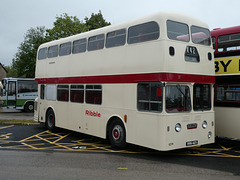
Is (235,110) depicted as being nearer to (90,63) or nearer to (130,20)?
(130,20)

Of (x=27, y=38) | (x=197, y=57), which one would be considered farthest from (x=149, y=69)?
(x=27, y=38)

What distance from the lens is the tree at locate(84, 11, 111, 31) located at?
4256 centimetres

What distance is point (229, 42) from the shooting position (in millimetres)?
9617

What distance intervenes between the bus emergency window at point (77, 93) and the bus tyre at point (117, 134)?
217cm

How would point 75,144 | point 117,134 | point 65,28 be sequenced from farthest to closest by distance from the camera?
point 65,28 < point 75,144 < point 117,134

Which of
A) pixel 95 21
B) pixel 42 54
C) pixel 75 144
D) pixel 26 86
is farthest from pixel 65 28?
pixel 75 144

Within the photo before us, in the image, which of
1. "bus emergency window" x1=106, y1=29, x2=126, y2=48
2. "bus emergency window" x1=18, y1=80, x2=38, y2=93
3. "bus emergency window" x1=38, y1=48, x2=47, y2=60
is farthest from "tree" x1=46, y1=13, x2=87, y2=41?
"bus emergency window" x1=106, y1=29, x2=126, y2=48

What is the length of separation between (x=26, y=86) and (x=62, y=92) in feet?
42.1

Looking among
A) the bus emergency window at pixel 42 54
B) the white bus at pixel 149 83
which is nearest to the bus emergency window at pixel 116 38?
the white bus at pixel 149 83

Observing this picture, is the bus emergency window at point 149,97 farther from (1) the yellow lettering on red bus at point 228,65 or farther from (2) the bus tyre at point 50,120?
(2) the bus tyre at point 50,120

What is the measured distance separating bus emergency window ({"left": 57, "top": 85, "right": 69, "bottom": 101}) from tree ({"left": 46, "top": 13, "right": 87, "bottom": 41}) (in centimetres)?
2691

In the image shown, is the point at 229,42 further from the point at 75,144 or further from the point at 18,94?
the point at 18,94

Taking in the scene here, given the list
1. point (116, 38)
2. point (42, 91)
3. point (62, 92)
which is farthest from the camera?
point (42, 91)

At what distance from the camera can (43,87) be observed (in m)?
13.8
